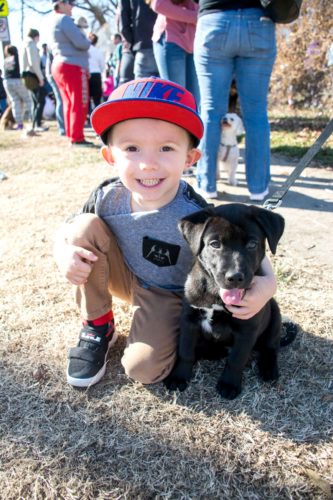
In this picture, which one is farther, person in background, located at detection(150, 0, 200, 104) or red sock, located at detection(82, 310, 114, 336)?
person in background, located at detection(150, 0, 200, 104)

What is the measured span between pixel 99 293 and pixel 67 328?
1.52 ft

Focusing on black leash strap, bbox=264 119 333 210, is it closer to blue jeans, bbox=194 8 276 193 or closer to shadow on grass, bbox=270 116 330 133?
blue jeans, bbox=194 8 276 193

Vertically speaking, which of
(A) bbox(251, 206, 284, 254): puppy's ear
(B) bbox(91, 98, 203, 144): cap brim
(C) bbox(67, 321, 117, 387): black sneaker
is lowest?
(C) bbox(67, 321, 117, 387): black sneaker

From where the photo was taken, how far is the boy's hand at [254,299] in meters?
1.85

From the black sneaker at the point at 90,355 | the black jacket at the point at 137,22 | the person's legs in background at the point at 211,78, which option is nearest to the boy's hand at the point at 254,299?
the black sneaker at the point at 90,355

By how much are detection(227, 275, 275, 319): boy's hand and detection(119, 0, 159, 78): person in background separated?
16.1 feet

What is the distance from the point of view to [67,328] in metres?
2.61

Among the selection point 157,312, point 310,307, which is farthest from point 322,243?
point 157,312

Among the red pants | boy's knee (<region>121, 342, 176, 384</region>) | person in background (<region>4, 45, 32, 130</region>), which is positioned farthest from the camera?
person in background (<region>4, 45, 32, 130</region>)

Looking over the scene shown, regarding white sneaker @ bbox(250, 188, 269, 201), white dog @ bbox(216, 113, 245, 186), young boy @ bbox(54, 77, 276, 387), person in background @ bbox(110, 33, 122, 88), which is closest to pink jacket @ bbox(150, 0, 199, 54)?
white dog @ bbox(216, 113, 245, 186)

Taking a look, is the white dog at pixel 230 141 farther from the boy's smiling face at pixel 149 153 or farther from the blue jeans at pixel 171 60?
the boy's smiling face at pixel 149 153

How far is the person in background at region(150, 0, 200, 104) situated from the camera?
14.5 ft

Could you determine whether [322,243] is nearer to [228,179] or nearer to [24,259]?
[228,179]

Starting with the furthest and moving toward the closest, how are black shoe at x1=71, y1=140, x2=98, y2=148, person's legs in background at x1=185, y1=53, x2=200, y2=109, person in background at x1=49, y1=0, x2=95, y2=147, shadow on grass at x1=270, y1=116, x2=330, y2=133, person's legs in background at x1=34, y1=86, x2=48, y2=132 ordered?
person's legs in background at x1=34, y1=86, x2=48, y2=132, shadow on grass at x1=270, y1=116, x2=330, y2=133, black shoe at x1=71, y1=140, x2=98, y2=148, person in background at x1=49, y1=0, x2=95, y2=147, person's legs in background at x1=185, y1=53, x2=200, y2=109
